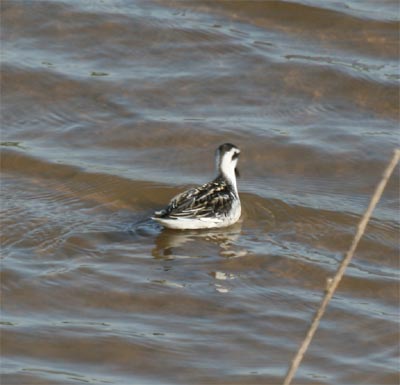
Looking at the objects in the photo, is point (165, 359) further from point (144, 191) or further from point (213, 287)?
point (144, 191)

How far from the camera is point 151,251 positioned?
8977 mm

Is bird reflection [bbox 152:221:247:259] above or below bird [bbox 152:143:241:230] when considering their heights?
below

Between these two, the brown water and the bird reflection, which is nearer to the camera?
the brown water

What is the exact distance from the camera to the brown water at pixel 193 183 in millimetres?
7051

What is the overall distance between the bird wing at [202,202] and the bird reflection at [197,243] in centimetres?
18

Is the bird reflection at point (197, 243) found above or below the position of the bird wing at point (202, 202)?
below

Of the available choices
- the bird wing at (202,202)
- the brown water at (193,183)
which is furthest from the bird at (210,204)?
the brown water at (193,183)

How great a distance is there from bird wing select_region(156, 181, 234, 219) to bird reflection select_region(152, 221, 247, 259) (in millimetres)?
180

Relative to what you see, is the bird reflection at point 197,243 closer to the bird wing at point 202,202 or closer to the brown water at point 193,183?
the brown water at point 193,183

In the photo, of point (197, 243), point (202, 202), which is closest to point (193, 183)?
point (202, 202)

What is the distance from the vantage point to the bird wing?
948cm

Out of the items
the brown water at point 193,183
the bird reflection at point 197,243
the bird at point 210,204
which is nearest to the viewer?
the brown water at point 193,183

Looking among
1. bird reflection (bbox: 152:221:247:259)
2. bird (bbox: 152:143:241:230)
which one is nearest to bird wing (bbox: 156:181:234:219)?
bird (bbox: 152:143:241:230)

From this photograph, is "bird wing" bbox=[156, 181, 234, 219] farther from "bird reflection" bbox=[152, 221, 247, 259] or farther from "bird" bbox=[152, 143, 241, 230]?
"bird reflection" bbox=[152, 221, 247, 259]
